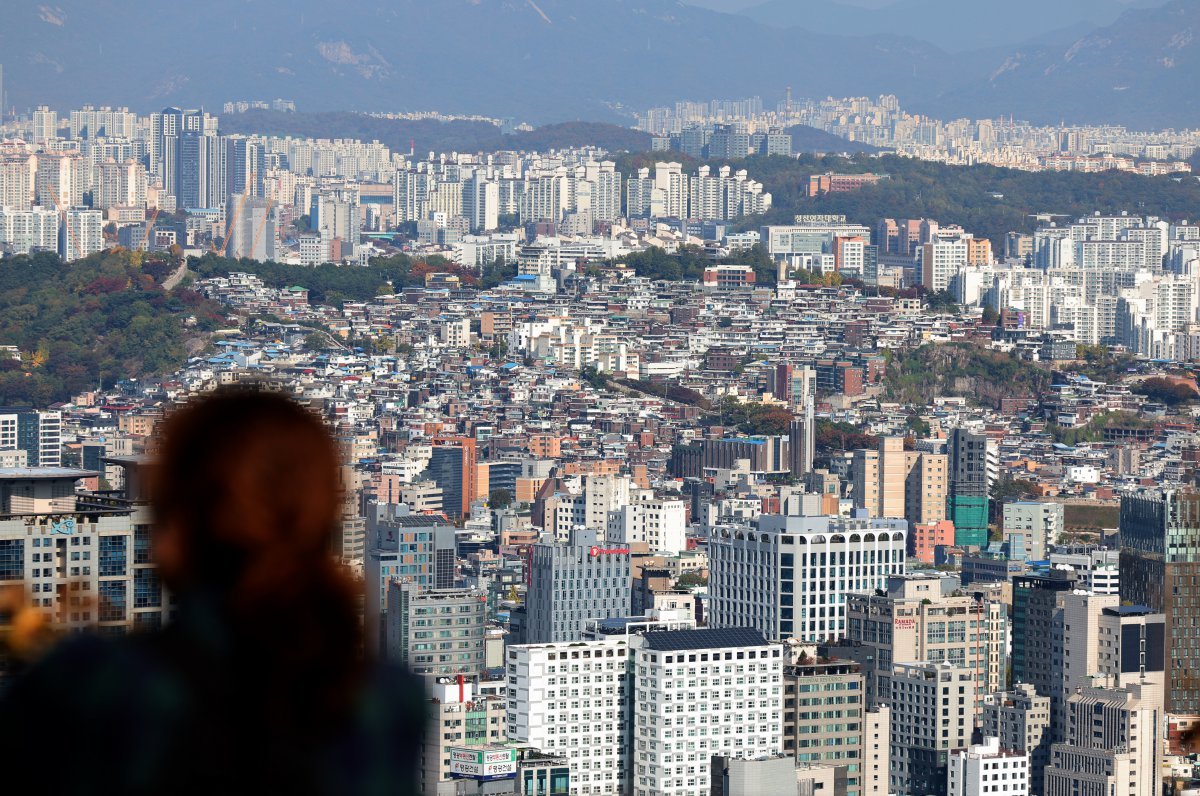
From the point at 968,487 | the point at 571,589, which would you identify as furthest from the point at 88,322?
the point at 571,589

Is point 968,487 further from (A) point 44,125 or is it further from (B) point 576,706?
(A) point 44,125

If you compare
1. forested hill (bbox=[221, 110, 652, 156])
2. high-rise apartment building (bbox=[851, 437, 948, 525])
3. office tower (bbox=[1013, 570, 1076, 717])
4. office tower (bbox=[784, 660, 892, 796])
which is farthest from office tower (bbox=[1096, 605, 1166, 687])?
→ forested hill (bbox=[221, 110, 652, 156])

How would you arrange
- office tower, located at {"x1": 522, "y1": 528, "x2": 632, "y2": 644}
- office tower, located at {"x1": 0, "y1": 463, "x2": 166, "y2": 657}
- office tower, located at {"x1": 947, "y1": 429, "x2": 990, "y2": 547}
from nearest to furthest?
office tower, located at {"x1": 0, "y1": 463, "x2": 166, "y2": 657} → office tower, located at {"x1": 522, "y1": 528, "x2": 632, "y2": 644} → office tower, located at {"x1": 947, "y1": 429, "x2": 990, "y2": 547}

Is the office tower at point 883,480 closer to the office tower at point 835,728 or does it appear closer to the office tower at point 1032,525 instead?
the office tower at point 1032,525

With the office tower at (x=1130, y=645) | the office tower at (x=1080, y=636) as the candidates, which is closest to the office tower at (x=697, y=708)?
the office tower at (x=1080, y=636)

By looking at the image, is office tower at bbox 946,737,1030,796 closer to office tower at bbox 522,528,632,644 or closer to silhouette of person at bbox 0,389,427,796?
office tower at bbox 522,528,632,644

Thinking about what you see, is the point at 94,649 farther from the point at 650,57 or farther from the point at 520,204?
the point at 650,57
